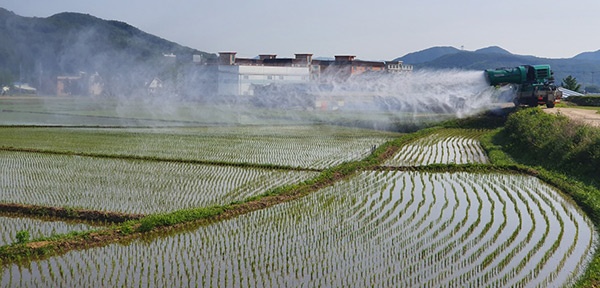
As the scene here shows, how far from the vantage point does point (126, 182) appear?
14.1m

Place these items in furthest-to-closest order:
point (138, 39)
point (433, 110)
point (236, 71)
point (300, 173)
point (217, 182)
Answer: point (138, 39)
point (236, 71)
point (433, 110)
point (300, 173)
point (217, 182)

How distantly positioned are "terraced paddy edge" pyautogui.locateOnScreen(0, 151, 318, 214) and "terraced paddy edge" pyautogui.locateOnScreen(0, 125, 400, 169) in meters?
1.40

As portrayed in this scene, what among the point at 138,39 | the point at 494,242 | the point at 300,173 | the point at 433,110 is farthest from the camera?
the point at 138,39

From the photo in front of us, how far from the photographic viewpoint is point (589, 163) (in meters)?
14.6

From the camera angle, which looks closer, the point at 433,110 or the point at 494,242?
the point at 494,242

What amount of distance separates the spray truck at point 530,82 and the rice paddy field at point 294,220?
9.54 metres

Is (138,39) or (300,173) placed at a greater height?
(138,39)

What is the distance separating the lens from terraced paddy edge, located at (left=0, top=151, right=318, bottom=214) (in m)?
11.9

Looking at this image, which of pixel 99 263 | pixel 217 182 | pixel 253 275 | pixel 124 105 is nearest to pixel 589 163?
pixel 217 182

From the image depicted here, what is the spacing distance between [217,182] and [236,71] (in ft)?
136

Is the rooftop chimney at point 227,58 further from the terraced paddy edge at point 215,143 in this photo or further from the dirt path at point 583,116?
the dirt path at point 583,116

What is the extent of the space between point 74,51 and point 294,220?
161 feet

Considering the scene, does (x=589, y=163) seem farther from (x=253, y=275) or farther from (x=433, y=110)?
(x=433, y=110)

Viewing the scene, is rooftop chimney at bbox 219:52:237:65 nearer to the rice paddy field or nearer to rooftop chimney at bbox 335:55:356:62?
rooftop chimney at bbox 335:55:356:62
